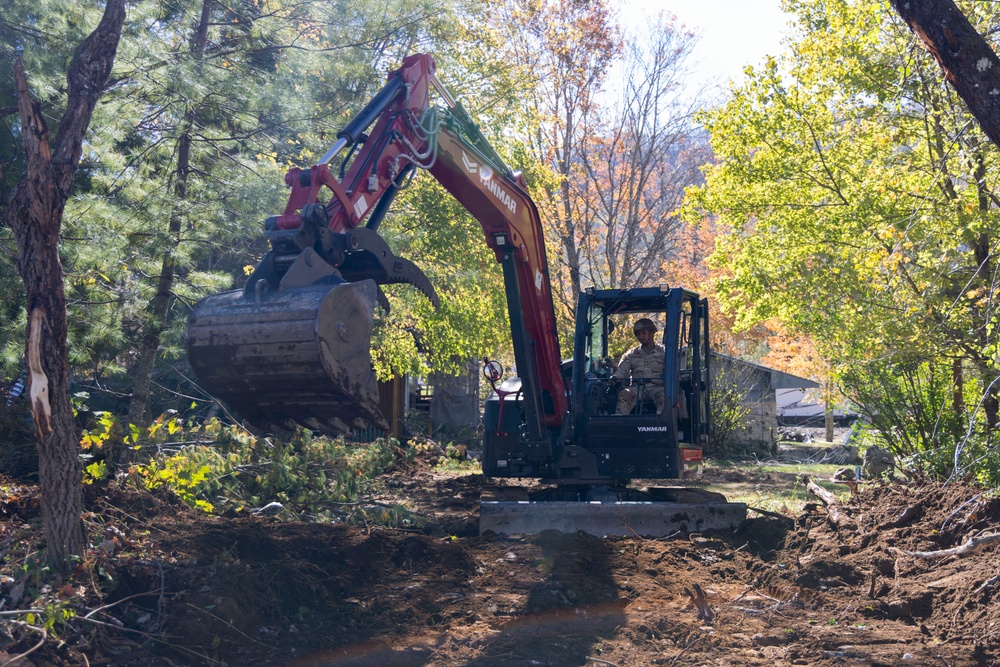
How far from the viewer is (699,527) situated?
363 inches

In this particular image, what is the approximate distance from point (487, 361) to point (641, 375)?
1.79m

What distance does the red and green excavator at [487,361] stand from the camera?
5602 millimetres

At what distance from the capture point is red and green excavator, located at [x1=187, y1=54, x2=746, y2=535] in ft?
18.4

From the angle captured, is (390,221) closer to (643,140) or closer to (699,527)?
(699,527)

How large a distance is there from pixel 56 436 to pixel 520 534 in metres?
4.68

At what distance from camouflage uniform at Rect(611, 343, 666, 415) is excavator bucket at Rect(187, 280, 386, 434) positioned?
4470 millimetres

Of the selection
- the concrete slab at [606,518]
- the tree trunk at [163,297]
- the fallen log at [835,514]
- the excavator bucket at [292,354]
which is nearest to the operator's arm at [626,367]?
the concrete slab at [606,518]

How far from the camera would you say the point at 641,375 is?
10.0 metres

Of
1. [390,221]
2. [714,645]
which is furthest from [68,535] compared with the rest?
[390,221]

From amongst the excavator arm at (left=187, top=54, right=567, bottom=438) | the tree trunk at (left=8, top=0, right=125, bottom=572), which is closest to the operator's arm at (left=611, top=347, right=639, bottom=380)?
the excavator arm at (left=187, top=54, right=567, bottom=438)

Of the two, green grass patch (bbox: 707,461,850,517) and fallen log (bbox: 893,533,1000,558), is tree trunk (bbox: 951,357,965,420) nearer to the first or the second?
green grass patch (bbox: 707,461,850,517)

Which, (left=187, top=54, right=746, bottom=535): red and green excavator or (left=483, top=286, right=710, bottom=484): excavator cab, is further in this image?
(left=483, top=286, right=710, bottom=484): excavator cab

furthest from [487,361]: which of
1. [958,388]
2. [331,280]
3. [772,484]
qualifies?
[772,484]

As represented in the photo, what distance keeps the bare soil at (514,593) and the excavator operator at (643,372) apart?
64.4 inches
